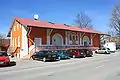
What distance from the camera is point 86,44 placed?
47.3m

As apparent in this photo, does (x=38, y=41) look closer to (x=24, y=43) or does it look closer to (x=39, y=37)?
(x=39, y=37)

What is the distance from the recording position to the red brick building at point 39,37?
35156 millimetres

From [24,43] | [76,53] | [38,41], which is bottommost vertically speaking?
[76,53]

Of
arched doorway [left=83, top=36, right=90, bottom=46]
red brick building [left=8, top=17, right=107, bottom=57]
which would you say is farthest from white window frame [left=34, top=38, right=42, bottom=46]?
arched doorway [left=83, top=36, right=90, bottom=46]

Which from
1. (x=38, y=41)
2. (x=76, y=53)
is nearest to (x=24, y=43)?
(x=38, y=41)

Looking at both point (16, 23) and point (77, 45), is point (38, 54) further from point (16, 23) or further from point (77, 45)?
point (77, 45)

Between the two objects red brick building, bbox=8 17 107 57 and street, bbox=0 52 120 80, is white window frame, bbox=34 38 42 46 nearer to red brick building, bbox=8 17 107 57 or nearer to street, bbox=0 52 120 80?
red brick building, bbox=8 17 107 57

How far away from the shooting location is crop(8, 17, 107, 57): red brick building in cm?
3516

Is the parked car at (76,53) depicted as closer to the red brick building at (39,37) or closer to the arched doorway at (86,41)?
the red brick building at (39,37)

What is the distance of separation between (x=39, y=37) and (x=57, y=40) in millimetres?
4986

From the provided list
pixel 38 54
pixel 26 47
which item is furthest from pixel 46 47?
pixel 38 54

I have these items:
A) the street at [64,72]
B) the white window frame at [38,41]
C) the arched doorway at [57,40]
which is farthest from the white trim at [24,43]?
the street at [64,72]

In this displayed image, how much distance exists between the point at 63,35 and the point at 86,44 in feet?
26.4

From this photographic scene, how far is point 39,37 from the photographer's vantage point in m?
36.8
